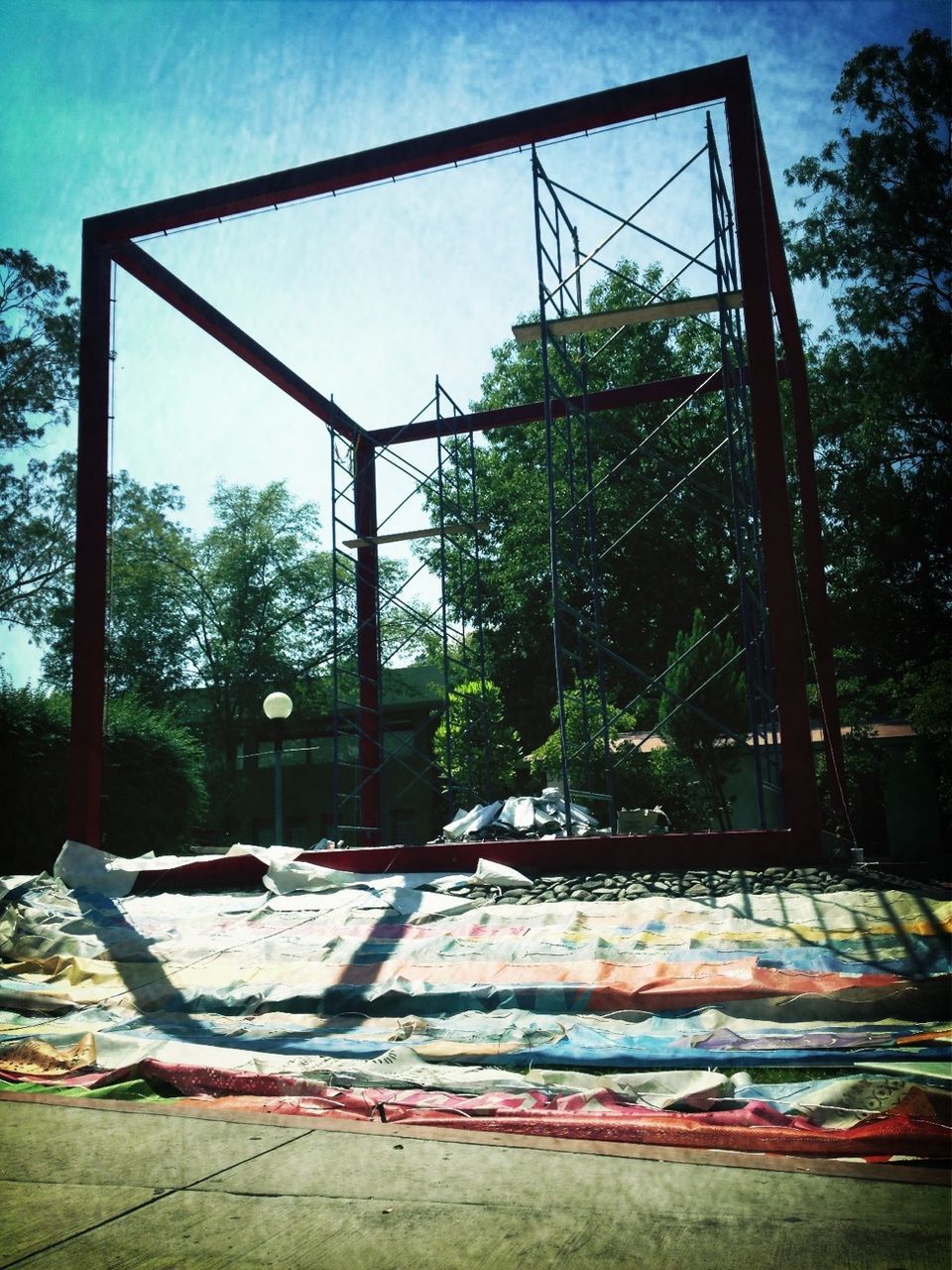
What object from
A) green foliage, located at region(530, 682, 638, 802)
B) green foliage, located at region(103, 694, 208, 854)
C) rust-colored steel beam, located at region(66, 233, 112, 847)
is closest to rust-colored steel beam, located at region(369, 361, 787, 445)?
green foliage, located at region(530, 682, 638, 802)

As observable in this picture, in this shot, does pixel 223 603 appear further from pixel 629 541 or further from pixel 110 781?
pixel 110 781

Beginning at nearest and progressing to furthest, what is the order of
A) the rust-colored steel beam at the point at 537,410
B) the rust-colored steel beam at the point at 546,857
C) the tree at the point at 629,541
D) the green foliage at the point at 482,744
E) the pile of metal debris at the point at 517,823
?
1. the rust-colored steel beam at the point at 546,857
2. the pile of metal debris at the point at 517,823
3. the rust-colored steel beam at the point at 537,410
4. the green foliage at the point at 482,744
5. the tree at the point at 629,541

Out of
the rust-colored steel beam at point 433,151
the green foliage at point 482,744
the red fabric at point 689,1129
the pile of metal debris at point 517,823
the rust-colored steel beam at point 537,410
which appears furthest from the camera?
the green foliage at point 482,744

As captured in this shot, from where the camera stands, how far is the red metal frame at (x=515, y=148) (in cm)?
658

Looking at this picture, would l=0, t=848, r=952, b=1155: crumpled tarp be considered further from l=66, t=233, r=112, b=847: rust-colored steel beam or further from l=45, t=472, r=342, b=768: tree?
l=45, t=472, r=342, b=768: tree

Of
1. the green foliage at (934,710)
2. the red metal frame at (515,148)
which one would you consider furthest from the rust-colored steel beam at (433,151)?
the green foliage at (934,710)

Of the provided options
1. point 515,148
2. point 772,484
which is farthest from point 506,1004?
point 515,148

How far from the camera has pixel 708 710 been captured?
45.5 feet

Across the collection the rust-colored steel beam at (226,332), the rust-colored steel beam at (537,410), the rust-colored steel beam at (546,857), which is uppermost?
the rust-colored steel beam at (226,332)

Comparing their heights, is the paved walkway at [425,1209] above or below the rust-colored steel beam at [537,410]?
below

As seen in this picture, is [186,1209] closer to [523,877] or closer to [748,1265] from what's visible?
[748,1265]

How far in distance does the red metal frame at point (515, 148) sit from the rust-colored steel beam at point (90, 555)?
1 centimetres

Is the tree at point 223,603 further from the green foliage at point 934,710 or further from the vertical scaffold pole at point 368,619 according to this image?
the green foliage at point 934,710

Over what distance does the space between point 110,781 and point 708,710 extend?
8060 millimetres
